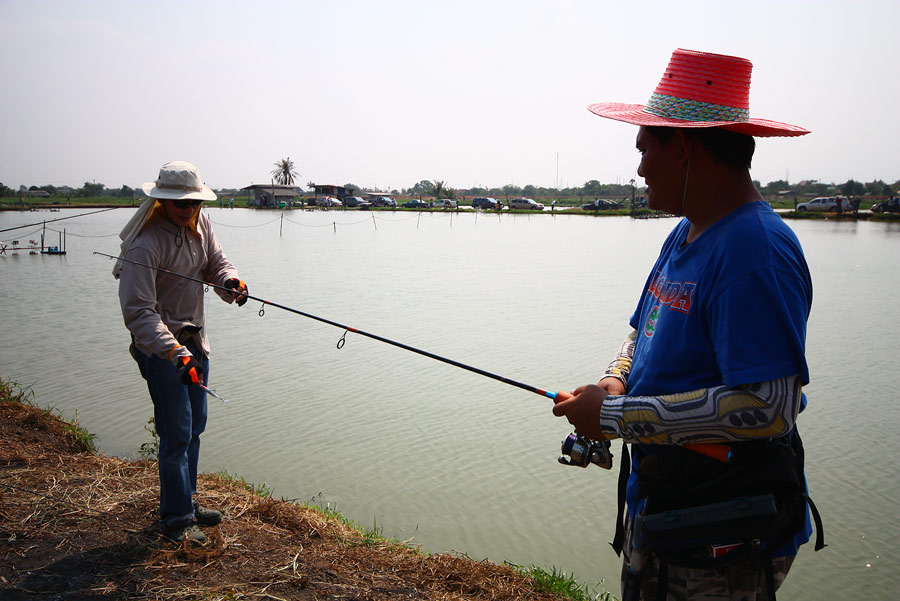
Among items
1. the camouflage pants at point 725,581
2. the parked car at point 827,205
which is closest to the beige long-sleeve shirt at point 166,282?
the camouflage pants at point 725,581

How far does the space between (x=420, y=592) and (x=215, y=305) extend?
9.90m

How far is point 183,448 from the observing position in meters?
3.29

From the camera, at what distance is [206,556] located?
10.4 ft

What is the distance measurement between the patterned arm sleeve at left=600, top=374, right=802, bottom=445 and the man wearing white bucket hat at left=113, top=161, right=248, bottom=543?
2137 mm

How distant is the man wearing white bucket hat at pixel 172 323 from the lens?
3160mm

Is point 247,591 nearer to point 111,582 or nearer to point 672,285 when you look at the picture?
point 111,582

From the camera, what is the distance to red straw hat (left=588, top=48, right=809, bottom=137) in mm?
1748

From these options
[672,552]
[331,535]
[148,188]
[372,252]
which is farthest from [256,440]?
[372,252]

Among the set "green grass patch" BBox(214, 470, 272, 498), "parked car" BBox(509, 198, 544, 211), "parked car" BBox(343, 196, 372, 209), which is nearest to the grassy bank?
"green grass patch" BBox(214, 470, 272, 498)

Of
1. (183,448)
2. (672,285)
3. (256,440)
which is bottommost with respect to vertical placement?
(256,440)

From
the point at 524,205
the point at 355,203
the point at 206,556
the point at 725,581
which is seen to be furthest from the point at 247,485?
the point at 355,203

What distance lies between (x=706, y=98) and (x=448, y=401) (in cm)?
557

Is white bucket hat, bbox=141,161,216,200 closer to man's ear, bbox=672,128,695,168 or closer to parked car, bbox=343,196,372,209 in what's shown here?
man's ear, bbox=672,128,695,168

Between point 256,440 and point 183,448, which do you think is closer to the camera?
point 183,448
